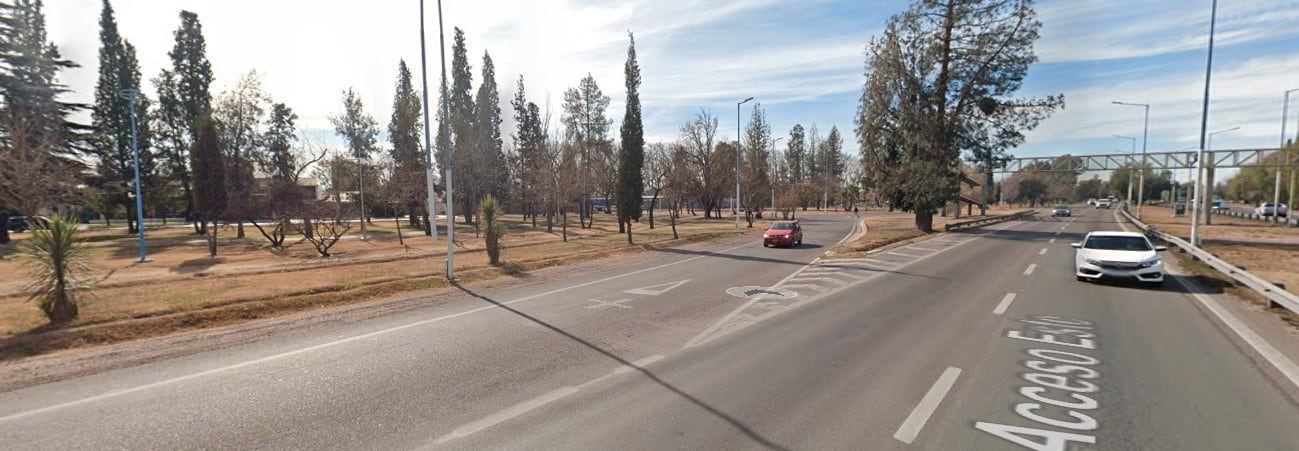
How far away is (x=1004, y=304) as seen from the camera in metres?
10.3

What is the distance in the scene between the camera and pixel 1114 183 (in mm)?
120625

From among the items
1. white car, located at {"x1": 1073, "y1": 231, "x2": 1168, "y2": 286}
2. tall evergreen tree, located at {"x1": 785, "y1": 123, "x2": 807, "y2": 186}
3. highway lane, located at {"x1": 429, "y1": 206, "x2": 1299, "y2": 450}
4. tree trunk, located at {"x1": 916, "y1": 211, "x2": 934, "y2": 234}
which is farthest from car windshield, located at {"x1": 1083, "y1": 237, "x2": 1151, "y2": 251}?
tall evergreen tree, located at {"x1": 785, "y1": 123, "x2": 807, "y2": 186}

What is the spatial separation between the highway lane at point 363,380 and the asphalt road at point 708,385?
3cm

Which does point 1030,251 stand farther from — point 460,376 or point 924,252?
point 460,376

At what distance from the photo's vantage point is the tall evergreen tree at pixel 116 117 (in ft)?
129

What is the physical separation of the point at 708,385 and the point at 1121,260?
12381 mm

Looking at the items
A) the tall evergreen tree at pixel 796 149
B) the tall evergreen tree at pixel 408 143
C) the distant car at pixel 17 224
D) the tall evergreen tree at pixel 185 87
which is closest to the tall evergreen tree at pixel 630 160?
the tall evergreen tree at pixel 408 143

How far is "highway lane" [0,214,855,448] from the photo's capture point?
15.2 feet

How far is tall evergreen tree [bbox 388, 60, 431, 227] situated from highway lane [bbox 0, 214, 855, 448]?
32.4 meters

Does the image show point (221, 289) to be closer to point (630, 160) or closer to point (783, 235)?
point (783, 235)

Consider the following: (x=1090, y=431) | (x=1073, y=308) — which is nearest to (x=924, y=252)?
(x=1073, y=308)

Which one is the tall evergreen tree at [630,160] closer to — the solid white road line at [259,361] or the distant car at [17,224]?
the solid white road line at [259,361]

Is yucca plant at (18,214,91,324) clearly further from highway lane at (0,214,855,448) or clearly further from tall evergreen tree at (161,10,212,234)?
tall evergreen tree at (161,10,212,234)

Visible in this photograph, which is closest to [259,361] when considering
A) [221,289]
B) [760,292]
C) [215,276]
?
[221,289]
